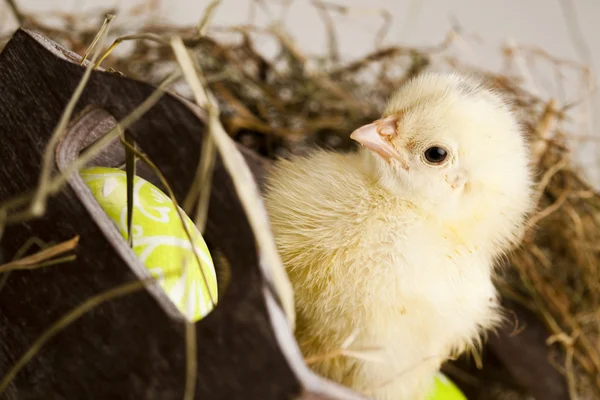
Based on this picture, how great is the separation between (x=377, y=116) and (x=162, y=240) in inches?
25.4

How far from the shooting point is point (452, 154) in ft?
1.71

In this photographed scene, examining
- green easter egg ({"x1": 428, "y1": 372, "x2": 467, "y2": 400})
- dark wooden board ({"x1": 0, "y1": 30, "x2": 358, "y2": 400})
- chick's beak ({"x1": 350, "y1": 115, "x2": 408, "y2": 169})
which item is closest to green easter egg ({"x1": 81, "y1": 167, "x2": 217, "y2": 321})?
dark wooden board ({"x1": 0, "y1": 30, "x2": 358, "y2": 400})

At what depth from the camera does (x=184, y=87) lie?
109cm

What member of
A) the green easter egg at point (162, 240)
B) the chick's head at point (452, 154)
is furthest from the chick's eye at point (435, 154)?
the green easter egg at point (162, 240)

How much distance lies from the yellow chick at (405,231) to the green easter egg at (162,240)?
0.12 metres

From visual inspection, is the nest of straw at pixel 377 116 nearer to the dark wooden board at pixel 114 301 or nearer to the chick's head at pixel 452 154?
the chick's head at pixel 452 154

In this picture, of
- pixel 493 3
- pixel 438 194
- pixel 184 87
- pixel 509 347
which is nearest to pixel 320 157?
pixel 438 194

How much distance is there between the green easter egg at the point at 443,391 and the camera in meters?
0.63

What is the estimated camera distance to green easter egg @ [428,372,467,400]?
630 millimetres

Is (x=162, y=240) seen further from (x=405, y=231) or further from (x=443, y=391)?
(x=443, y=391)

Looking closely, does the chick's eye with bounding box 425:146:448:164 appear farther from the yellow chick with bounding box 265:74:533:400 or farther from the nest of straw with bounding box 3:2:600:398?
the nest of straw with bounding box 3:2:600:398

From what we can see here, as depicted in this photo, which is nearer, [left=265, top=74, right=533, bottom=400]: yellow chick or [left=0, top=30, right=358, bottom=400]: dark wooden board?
[left=0, top=30, right=358, bottom=400]: dark wooden board

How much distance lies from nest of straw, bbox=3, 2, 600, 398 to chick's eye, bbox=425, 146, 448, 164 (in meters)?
0.26

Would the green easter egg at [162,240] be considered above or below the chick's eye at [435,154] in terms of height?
below
